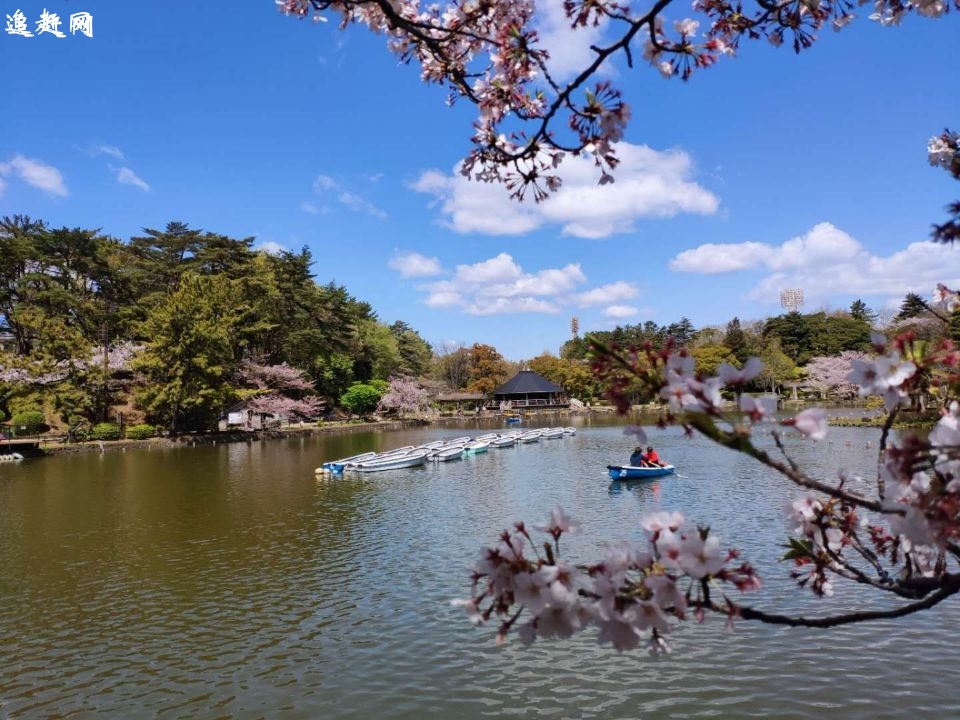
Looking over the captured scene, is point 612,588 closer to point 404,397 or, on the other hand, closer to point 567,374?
point 404,397

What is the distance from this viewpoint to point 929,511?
1.58 m

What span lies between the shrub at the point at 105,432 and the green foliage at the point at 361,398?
63.7ft

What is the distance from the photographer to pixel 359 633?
26.1 ft

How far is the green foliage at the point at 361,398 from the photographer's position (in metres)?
51.5

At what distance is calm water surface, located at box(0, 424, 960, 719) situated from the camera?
20.4 ft

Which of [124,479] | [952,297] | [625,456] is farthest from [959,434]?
[625,456]

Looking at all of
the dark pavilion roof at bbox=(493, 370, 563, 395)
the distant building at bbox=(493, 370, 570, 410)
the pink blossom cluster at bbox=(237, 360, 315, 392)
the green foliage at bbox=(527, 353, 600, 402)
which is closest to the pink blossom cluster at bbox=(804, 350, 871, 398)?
the green foliage at bbox=(527, 353, 600, 402)

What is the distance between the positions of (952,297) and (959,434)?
0.87 meters

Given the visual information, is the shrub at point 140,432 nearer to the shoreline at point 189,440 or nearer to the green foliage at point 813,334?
the shoreline at point 189,440

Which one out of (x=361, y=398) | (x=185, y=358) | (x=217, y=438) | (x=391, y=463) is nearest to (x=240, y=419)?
(x=217, y=438)

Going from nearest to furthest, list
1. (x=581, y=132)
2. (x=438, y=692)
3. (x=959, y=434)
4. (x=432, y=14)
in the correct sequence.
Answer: (x=959, y=434), (x=581, y=132), (x=432, y=14), (x=438, y=692)

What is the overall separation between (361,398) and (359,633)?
4506cm

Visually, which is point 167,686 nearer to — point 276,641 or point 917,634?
point 276,641

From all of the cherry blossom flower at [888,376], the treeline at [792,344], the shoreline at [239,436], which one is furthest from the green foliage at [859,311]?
the cherry blossom flower at [888,376]
